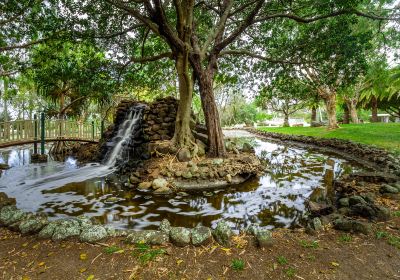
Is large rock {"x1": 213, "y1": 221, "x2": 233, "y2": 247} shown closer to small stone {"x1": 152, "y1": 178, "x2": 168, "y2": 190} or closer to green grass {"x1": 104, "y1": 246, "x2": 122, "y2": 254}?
green grass {"x1": 104, "y1": 246, "x2": 122, "y2": 254}

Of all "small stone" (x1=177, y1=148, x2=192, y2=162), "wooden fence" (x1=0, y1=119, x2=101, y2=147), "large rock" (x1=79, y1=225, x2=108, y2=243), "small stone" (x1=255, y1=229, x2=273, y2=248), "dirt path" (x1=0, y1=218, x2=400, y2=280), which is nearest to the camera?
"dirt path" (x1=0, y1=218, x2=400, y2=280)

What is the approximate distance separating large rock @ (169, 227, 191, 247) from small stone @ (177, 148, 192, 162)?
15.7 feet

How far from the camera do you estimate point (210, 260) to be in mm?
2844

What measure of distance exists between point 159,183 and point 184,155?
1.76 m

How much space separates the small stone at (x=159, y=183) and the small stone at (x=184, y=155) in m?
1.48

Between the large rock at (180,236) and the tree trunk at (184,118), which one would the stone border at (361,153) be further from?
the tree trunk at (184,118)

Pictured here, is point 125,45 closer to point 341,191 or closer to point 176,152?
point 176,152

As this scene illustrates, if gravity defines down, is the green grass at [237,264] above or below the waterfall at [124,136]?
below

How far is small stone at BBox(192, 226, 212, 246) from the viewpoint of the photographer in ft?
10.4

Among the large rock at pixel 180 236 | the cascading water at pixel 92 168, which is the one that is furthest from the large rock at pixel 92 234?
the cascading water at pixel 92 168

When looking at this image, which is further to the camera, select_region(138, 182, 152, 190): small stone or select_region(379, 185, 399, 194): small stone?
select_region(138, 182, 152, 190): small stone

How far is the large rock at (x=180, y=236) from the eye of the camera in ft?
10.4

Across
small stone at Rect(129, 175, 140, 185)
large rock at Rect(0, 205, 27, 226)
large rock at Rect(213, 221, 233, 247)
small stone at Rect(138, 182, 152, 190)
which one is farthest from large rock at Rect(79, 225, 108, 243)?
small stone at Rect(129, 175, 140, 185)

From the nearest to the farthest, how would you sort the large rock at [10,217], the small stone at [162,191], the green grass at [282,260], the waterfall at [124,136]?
the green grass at [282,260]
the large rock at [10,217]
the small stone at [162,191]
the waterfall at [124,136]
